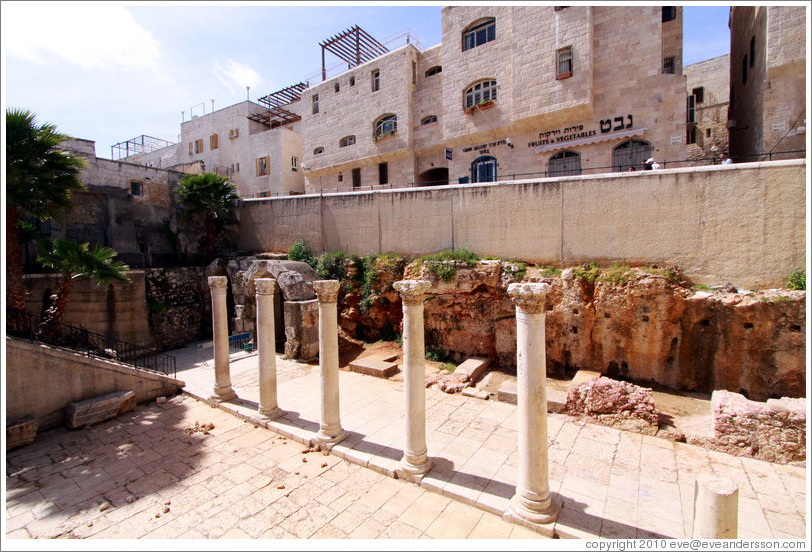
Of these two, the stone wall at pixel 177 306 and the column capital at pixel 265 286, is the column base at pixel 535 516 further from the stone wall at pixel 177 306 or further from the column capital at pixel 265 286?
the stone wall at pixel 177 306

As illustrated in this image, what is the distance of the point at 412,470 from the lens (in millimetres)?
7109

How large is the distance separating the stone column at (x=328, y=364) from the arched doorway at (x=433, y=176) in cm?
1795

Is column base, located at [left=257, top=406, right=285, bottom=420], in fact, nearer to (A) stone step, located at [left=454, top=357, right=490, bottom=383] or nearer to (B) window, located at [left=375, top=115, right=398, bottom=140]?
(A) stone step, located at [left=454, top=357, right=490, bottom=383]

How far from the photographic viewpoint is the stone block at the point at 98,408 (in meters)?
9.66

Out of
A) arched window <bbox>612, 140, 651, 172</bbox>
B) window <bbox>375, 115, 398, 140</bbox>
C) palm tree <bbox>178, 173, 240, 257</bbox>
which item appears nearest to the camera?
arched window <bbox>612, 140, 651, 172</bbox>

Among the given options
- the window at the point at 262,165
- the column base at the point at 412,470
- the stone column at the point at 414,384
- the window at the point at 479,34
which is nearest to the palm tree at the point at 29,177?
the stone column at the point at 414,384

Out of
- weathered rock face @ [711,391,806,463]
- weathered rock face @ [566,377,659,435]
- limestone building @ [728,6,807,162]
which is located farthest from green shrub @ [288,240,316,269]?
limestone building @ [728,6,807,162]

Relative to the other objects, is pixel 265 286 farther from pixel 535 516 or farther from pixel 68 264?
pixel 535 516

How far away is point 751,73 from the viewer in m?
16.7

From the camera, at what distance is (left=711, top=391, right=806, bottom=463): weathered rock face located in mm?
7523

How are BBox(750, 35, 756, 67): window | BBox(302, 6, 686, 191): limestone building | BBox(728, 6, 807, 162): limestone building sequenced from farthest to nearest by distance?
BBox(302, 6, 686, 191): limestone building, BBox(750, 35, 756, 67): window, BBox(728, 6, 807, 162): limestone building

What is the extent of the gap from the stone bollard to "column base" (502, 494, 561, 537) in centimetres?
187

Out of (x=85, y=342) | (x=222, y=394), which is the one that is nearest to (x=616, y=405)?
(x=222, y=394)

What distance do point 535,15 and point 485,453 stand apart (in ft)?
64.7
